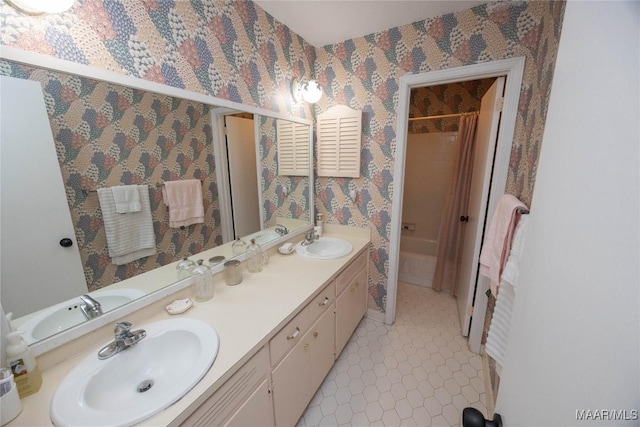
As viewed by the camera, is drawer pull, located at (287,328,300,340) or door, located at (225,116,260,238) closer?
drawer pull, located at (287,328,300,340)

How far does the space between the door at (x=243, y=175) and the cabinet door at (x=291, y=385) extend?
76 cm

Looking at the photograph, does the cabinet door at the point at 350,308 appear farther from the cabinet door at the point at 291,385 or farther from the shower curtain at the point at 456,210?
the shower curtain at the point at 456,210

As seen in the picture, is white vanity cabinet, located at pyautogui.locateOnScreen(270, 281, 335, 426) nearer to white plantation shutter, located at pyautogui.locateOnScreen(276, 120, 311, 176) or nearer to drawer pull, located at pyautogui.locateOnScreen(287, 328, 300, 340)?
drawer pull, located at pyautogui.locateOnScreen(287, 328, 300, 340)

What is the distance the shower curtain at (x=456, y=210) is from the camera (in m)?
2.45

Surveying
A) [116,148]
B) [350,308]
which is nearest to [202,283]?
[116,148]

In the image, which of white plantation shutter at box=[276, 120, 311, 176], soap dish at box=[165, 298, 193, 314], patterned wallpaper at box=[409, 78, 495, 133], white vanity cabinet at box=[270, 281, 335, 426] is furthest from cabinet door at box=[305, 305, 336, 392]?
patterned wallpaper at box=[409, 78, 495, 133]

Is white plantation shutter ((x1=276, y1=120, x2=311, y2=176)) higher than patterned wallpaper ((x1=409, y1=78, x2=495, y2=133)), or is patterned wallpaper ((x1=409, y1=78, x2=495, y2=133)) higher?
patterned wallpaper ((x1=409, y1=78, x2=495, y2=133))

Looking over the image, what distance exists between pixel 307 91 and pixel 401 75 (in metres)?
0.70

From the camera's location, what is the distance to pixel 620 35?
29 centimetres

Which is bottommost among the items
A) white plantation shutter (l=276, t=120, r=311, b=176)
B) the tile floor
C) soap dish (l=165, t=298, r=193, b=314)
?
the tile floor

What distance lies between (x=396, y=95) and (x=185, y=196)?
157 cm

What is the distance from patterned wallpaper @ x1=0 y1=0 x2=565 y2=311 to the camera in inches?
34.8

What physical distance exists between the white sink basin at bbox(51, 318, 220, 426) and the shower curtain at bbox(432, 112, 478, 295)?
2420 mm

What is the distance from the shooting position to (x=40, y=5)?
2.39ft
